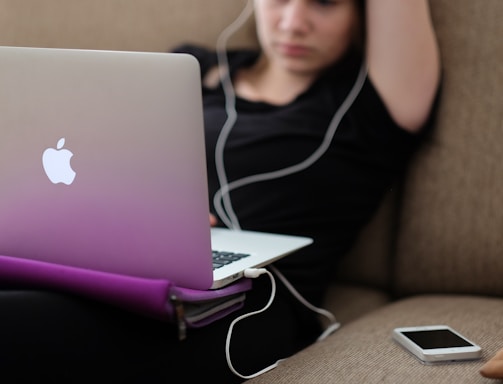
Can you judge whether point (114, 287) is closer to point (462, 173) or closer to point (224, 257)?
point (224, 257)

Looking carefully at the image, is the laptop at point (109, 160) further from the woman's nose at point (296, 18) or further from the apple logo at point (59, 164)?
the woman's nose at point (296, 18)

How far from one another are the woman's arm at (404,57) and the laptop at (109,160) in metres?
0.60

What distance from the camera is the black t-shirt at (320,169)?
123 centimetres

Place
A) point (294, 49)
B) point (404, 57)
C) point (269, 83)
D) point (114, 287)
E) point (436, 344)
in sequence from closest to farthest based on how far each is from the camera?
1. point (114, 287)
2. point (436, 344)
3. point (404, 57)
4. point (294, 49)
5. point (269, 83)

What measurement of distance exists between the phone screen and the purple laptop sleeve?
0.30m

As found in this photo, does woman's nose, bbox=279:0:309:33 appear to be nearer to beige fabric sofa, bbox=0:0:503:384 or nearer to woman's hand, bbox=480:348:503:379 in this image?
beige fabric sofa, bbox=0:0:503:384

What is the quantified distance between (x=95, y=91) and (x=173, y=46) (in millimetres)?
804

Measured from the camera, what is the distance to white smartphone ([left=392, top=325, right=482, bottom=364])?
2.87 feet

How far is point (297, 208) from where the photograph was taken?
1225 mm

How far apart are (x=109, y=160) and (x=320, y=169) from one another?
55 cm

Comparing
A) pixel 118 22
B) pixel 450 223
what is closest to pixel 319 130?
pixel 450 223

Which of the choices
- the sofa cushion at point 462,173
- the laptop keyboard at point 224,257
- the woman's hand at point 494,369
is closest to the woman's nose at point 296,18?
the sofa cushion at point 462,173

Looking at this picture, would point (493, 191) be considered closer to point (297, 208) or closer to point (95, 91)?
point (297, 208)

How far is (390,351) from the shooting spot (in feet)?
3.02
